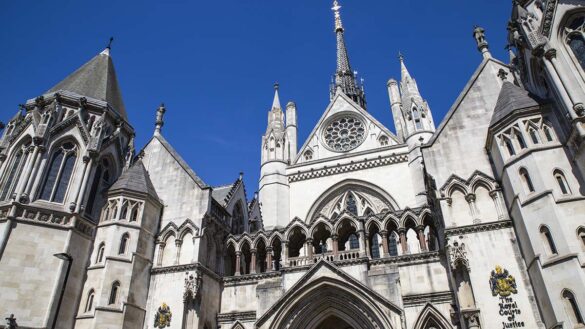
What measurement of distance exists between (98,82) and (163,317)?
12982mm

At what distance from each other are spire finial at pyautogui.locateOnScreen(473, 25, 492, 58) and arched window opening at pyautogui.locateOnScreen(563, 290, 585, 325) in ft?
38.5

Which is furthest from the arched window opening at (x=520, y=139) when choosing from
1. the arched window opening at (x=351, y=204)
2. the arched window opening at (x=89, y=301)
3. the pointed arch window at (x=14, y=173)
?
the pointed arch window at (x=14, y=173)

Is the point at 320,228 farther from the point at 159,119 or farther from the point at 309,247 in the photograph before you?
the point at 159,119

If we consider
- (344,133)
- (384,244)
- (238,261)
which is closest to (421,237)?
(384,244)

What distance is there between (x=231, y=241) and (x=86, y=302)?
7.49m

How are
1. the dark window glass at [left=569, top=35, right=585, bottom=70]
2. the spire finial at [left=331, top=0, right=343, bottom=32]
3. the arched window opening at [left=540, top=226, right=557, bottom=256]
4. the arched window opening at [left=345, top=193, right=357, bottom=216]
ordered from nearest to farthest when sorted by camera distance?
the arched window opening at [left=540, top=226, right=557, bottom=256] → the dark window glass at [left=569, top=35, right=585, bottom=70] → the arched window opening at [left=345, top=193, right=357, bottom=216] → the spire finial at [left=331, top=0, right=343, bottom=32]

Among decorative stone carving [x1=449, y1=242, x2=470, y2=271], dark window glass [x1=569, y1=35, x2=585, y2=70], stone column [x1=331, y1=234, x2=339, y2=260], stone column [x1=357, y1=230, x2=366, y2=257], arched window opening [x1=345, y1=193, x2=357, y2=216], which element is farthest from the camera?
arched window opening [x1=345, y1=193, x2=357, y2=216]

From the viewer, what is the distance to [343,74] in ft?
174

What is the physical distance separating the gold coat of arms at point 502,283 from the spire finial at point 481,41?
10.5 m

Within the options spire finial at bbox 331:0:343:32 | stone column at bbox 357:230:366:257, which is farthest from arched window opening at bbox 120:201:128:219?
spire finial at bbox 331:0:343:32

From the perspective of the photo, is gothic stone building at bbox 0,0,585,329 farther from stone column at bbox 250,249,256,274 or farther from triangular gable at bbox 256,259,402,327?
stone column at bbox 250,249,256,274

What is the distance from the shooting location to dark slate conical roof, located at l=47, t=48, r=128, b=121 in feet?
71.3

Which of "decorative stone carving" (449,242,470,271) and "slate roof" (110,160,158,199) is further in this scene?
"slate roof" (110,160,158,199)

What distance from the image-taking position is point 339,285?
18.0 meters
